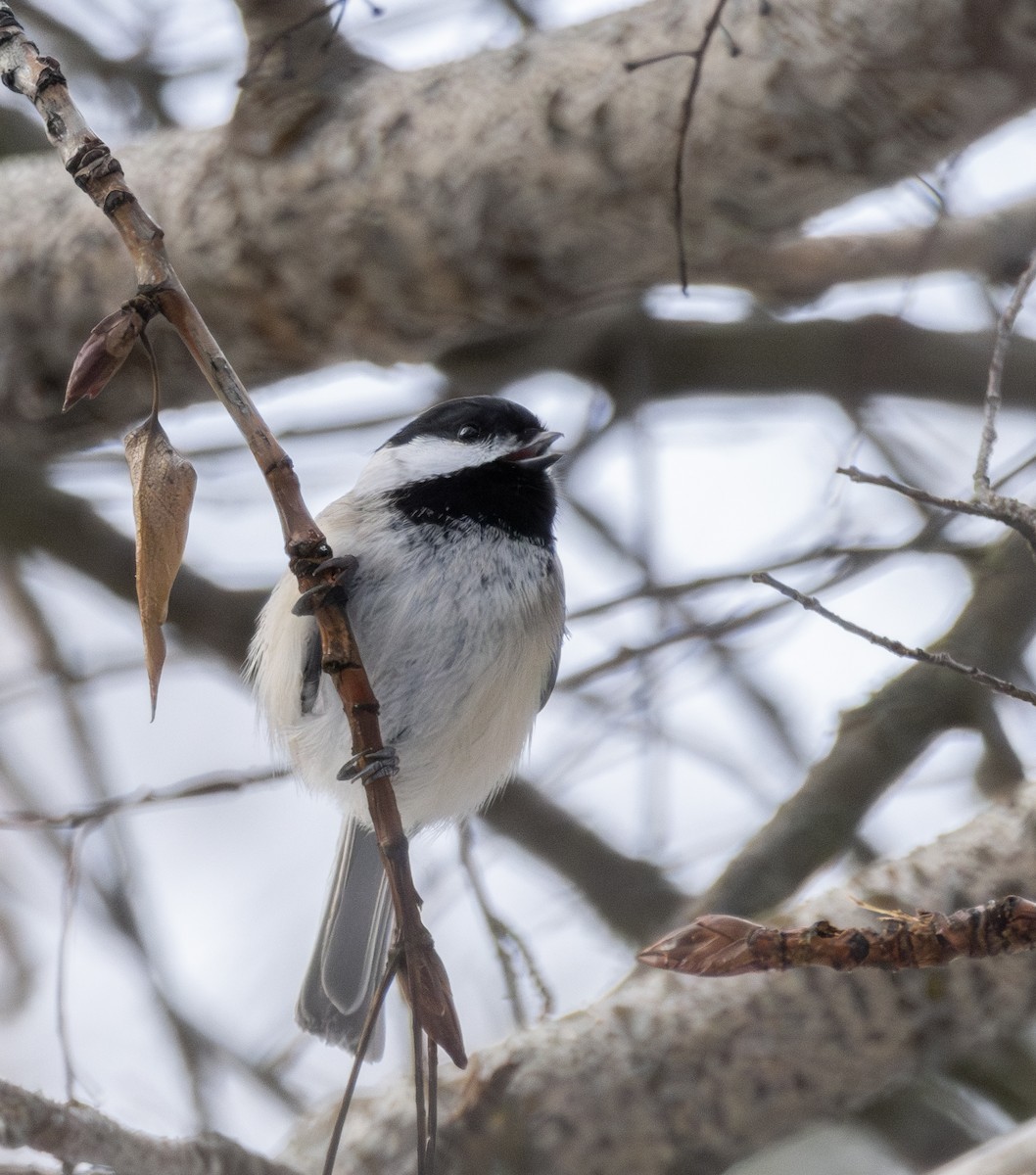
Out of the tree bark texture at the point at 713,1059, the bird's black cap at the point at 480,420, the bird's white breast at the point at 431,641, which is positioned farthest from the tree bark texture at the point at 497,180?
the tree bark texture at the point at 713,1059

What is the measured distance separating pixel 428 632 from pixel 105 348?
0.88 metres

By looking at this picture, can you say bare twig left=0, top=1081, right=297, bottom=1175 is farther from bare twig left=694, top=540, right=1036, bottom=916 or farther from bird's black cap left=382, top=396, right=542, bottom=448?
bird's black cap left=382, top=396, right=542, bottom=448

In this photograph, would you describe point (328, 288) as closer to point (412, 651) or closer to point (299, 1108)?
point (412, 651)

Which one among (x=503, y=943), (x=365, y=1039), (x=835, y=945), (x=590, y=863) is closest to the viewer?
(x=835, y=945)

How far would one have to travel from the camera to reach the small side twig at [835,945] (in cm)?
99

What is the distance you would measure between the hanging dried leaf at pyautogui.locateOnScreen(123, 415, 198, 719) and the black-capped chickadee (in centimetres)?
73

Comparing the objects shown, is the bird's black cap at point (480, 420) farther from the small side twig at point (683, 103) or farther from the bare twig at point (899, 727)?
the bare twig at point (899, 727)

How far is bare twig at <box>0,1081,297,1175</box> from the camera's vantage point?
1144mm

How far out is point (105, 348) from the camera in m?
1.07

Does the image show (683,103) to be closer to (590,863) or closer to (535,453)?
(535,453)

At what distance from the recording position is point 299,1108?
2830mm

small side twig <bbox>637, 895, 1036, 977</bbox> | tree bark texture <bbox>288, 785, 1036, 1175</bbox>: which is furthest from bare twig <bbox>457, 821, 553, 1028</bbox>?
small side twig <bbox>637, 895, 1036, 977</bbox>

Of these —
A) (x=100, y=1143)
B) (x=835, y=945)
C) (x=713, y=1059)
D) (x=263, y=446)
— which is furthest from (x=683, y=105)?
(x=100, y=1143)

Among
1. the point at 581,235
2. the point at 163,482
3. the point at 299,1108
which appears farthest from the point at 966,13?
the point at 299,1108
